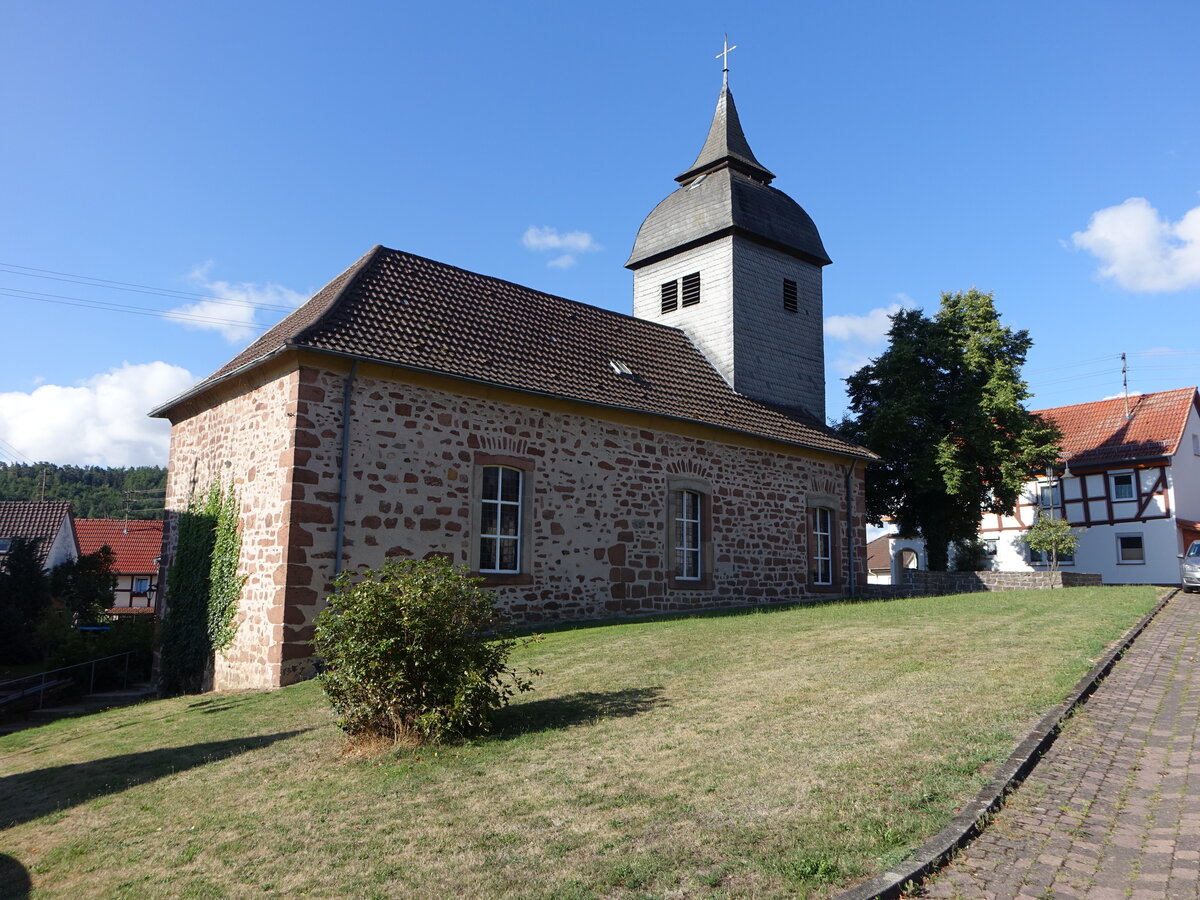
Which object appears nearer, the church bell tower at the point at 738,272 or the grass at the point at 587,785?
the grass at the point at 587,785

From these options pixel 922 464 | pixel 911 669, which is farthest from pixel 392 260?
pixel 922 464

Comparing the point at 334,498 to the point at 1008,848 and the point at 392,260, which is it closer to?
the point at 392,260

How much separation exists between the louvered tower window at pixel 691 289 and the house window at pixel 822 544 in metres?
6.13

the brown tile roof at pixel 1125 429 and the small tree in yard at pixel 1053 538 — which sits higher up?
the brown tile roof at pixel 1125 429

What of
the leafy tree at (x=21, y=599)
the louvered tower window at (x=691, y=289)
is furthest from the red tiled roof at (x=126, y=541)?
the louvered tower window at (x=691, y=289)

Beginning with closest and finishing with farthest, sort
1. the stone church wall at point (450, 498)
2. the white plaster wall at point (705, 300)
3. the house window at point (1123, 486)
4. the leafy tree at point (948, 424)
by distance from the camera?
the stone church wall at point (450, 498), the white plaster wall at point (705, 300), the leafy tree at point (948, 424), the house window at point (1123, 486)

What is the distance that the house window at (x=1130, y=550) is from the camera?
32.2 meters

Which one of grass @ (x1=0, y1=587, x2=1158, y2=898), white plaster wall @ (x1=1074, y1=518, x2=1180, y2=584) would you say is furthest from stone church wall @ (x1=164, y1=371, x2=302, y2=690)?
white plaster wall @ (x1=1074, y1=518, x2=1180, y2=584)

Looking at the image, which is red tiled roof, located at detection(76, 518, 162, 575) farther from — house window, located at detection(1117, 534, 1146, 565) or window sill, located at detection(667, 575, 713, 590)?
house window, located at detection(1117, 534, 1146, 565)

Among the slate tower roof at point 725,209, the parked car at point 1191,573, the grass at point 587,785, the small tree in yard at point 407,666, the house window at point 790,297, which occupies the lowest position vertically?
the grass at point 587,785

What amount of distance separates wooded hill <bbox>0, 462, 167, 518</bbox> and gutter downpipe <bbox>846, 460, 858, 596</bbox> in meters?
53.4

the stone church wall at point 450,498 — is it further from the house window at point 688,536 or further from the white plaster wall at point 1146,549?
the white plaster wall at point 1146,549

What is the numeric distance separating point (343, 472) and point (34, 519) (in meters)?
32.5

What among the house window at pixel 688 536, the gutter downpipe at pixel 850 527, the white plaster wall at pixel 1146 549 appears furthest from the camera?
the white plaster wall at pixel 1146 549
